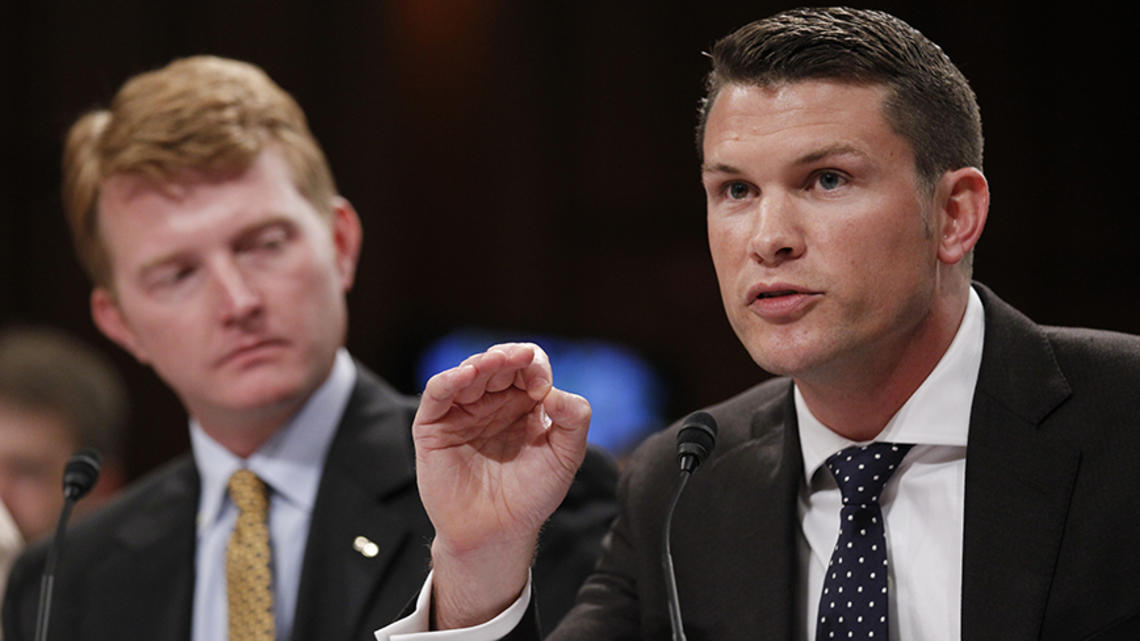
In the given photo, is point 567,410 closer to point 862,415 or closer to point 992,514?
point 862,415

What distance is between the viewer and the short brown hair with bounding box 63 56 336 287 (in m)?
2.86

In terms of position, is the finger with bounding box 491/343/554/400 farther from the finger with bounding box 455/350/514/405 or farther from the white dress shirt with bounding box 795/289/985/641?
the white dress shirt with bounding box 795/289/985/641

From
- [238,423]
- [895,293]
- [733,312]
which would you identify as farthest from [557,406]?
[238,423]

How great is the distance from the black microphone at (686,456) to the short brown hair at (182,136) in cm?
129

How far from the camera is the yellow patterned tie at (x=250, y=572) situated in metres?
2.70

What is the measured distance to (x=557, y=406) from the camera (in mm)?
2014

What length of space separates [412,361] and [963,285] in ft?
16.3

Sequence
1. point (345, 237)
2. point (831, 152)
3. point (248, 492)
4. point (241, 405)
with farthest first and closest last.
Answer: point (345, 237) → point (248, 492) → point (241, 405) → point (831, 152)

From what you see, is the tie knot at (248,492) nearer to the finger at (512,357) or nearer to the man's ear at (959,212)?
the finger at (512,357)

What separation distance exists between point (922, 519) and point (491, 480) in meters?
0.64

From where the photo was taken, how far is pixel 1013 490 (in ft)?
6.26

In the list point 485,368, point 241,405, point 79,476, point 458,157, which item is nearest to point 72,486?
point 79,476

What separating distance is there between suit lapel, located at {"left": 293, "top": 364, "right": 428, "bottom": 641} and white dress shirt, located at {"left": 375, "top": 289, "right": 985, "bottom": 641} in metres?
0.54

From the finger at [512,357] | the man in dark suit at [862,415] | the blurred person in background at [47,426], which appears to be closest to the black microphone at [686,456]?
the man in dark suit at [862,415]
